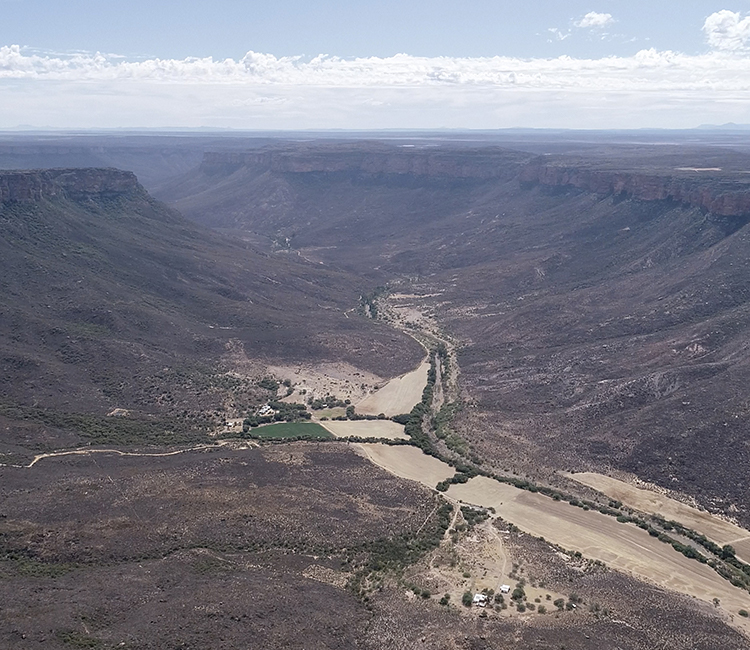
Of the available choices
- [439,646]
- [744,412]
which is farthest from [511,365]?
[439,646]

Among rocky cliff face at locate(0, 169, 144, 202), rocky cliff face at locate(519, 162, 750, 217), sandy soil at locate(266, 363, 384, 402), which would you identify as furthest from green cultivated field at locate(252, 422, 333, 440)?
rocky cliff face at locate(519, 162, 750, 217)

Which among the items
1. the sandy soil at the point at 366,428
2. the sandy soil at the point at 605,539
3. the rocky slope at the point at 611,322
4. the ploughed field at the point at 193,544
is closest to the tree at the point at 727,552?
the sandy soil at the point at 605,539

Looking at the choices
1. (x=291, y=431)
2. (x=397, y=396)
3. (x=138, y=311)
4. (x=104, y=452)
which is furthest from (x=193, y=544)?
(x=138, y=311)

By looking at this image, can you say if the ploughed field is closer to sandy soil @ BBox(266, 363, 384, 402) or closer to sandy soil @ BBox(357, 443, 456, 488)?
sandy soil @ BBox(357, 443, 456, 488)

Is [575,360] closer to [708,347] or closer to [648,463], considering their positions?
[708,347]

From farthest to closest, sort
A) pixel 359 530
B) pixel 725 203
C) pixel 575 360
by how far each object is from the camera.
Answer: pixel 725 203
pixel 575 360
pixel 359 530

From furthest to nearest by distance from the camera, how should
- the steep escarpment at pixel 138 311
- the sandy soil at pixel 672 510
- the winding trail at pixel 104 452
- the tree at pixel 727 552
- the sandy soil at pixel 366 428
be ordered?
the steep escarpment at pixel 138 311 < the sandy soil at pixel 366 428 < the winding trail at pixel 104 452 < the sandy soil at pixel 672 510 < the tree at pixel 727 552

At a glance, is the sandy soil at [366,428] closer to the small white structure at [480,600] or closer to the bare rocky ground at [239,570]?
the bare rocky ground at [239,570]
